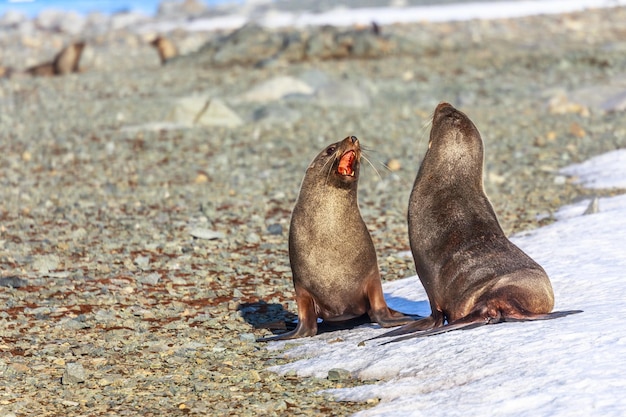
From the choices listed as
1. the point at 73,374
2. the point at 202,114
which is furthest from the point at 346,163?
the point at 202,114

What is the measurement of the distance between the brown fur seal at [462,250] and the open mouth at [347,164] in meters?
0.46

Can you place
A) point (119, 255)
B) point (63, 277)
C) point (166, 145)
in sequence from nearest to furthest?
point (63, 277), point (119, 255), point (166, 145)

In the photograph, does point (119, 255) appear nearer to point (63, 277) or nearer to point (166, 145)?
point (63, 277)

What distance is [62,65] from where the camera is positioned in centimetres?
2706

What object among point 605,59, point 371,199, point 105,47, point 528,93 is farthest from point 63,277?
point 105,47

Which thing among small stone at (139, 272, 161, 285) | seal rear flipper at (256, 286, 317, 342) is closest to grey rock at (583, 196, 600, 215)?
seal rear flipper at (256, 286, 317, 342)

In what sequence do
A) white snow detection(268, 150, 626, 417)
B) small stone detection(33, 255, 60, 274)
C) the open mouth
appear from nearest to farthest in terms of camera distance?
1. white snow detection(268, 150, 626, 417)
2. the open mouth
3. small stone detection(33, 255, 60, 274)

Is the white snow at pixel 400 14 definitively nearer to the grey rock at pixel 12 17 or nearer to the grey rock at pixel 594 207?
the grey rock at pixel 12 17

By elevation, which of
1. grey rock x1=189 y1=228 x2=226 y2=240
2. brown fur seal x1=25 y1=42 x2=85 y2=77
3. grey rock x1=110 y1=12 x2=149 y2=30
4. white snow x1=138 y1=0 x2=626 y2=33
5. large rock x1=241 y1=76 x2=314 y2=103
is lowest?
grey rock x1=189 y1=228 x2=226 y2=240

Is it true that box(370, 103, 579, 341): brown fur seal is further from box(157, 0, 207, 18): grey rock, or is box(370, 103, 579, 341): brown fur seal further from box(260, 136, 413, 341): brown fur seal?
box(157, 0, 207, 18): grey rock

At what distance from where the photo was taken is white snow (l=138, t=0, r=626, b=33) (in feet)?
144

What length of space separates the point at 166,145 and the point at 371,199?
4.66 metres

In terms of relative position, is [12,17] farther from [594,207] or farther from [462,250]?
[462,250]

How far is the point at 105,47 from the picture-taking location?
36281 millimetres
